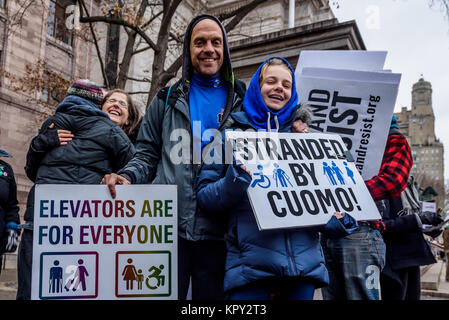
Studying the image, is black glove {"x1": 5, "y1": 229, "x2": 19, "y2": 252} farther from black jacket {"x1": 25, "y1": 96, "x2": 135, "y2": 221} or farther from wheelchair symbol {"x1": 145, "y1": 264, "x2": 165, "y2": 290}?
wheelchair symbol {"x1": 145, "y1": 264, "x2": 165, "y2": 290}

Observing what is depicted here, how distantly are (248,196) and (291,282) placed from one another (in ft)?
1.52

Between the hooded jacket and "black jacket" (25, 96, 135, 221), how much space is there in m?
0.89

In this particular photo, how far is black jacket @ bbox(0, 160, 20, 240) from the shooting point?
13.4 feet

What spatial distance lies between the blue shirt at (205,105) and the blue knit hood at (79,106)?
3.78 feet

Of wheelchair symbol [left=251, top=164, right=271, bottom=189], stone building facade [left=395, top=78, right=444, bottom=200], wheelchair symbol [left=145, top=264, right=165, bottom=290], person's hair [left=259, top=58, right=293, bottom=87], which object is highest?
stone building facade [left=395, top=78, right=444, bottom=200]

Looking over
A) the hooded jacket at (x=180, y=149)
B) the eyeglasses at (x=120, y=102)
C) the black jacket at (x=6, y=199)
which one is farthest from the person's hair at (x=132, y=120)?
the hooded jacket at (x=180, y=149)

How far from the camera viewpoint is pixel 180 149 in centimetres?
240

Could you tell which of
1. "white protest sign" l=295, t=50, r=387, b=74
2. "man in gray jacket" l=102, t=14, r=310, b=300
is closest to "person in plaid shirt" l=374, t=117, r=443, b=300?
"white protest sign" l=295, t=50, r=387, b=74

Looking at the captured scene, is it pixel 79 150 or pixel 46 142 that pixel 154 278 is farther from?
pixel 46 142

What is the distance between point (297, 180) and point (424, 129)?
157 m

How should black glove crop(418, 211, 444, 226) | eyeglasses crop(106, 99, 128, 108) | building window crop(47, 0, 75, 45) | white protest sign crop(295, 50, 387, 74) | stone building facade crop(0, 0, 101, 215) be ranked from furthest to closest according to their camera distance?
building window crop(47, 0, 75, 45) → stone building facade crop(0, 0, 101, 215) → eyeglasses crop(106, 99, 128, 108) → black glove crop(418, 211, 444, 226) → white protest sign crop(295, 50, 387, 74)
